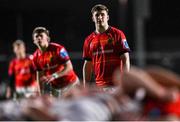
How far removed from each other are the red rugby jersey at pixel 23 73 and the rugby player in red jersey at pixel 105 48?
5095 millimetres

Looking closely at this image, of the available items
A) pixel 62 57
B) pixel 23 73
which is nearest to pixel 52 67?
pixel 62 57

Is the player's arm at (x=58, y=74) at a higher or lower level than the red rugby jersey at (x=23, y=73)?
higher

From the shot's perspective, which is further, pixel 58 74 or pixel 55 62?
pixel 55 62

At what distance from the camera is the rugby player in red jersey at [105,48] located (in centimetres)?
893

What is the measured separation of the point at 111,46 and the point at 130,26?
15188 millimetres

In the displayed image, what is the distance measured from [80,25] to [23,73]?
330 inches

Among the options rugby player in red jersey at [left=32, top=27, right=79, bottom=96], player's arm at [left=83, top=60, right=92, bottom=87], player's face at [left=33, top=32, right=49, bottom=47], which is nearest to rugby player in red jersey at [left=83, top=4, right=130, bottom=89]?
player's arm at [left=83, top=60, right=92, bottom=87]

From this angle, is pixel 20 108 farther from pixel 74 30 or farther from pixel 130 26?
pixel 130 26

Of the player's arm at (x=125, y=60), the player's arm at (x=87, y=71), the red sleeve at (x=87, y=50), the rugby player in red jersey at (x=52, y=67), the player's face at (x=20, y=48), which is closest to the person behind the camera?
the player's arm at (x=125, y=60)

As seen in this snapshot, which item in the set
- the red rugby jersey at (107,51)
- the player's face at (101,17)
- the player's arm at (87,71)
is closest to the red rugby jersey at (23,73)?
the player's arm at (87,71)

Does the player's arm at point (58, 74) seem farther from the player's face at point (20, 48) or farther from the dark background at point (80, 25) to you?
the dark background at point (80, 25)

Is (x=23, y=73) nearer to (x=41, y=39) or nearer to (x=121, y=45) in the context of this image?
(x=41, y=39)

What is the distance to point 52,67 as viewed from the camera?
1032 cm

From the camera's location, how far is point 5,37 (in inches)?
872
